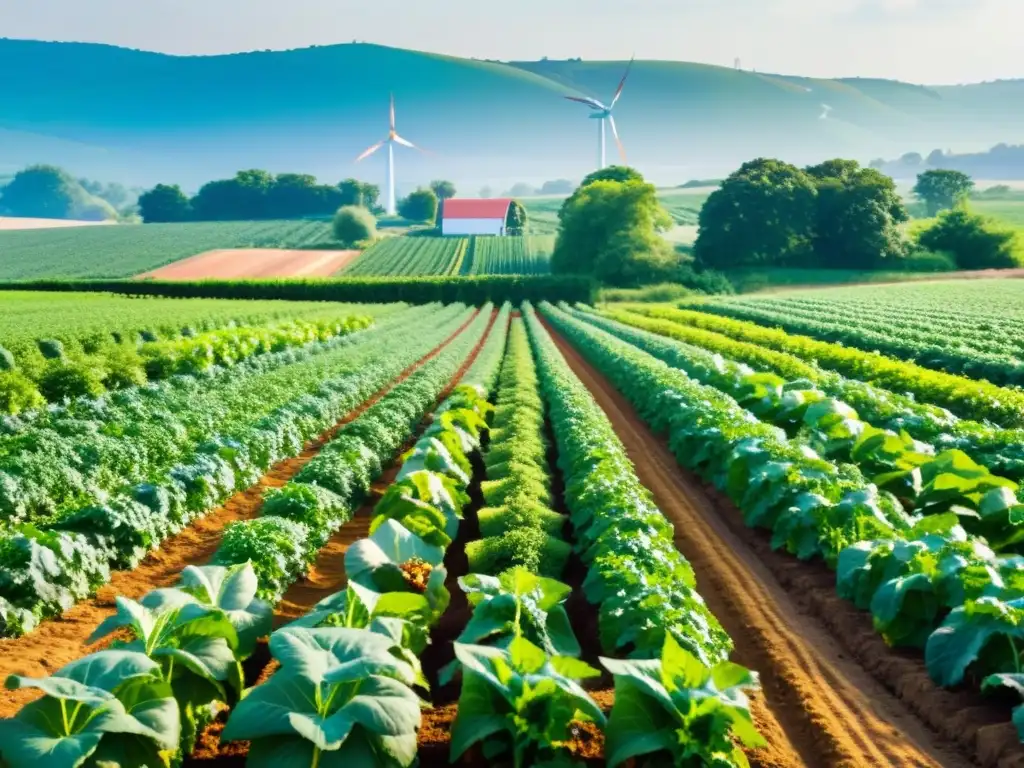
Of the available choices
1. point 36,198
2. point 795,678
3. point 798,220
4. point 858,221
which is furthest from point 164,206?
point 795,678

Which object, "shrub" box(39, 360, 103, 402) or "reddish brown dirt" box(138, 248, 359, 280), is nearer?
"shrub" box(39, 360, 103, 402)

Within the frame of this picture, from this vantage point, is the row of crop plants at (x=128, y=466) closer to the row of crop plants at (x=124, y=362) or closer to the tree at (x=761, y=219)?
the row of crop plants at (x=124, y=362)

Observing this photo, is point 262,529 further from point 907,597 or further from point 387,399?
point 387,399

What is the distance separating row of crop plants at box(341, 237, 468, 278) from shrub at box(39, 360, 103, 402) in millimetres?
58662

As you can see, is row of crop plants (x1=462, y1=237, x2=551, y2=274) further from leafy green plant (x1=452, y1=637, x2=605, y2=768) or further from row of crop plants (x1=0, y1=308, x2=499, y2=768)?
leafy green plant (x1=452, y1=637, x2=605, y2=768)

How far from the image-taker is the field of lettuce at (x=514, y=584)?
4.77 meters

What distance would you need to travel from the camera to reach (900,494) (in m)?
10.6

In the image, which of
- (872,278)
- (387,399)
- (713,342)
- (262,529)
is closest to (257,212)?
(872,278)

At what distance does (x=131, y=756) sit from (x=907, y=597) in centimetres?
560

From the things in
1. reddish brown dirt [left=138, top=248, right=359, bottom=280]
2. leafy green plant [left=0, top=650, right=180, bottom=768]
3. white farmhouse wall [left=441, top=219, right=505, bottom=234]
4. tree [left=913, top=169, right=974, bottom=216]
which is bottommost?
leafy green plant [left=0, top=650, right=180, bottom=768]

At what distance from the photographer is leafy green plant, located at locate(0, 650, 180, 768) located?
13.5 feet

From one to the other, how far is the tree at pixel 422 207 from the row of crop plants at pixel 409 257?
108ft

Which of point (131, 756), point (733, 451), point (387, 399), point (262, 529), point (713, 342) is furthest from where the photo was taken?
point (713, 342)

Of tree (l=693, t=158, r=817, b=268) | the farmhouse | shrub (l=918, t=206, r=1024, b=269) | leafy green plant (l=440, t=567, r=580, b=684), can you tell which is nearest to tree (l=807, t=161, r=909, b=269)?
tree (l=693, t=158, r=817, b=268)
